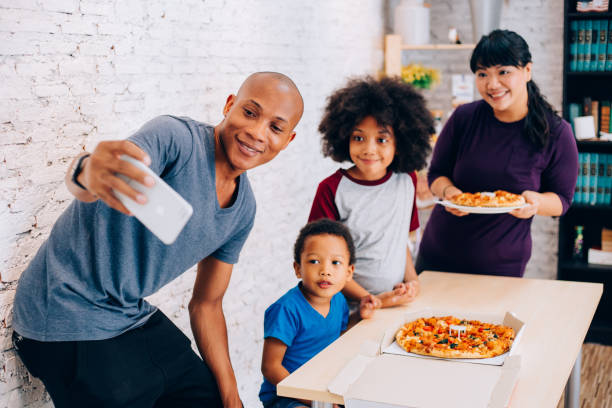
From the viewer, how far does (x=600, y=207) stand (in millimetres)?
4012

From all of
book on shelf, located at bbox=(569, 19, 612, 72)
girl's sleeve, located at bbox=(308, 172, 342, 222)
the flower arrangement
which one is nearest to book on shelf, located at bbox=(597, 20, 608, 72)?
book on shelf, located at bbox=(569, 19, 612, 72)

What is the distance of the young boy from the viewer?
72.5 inches

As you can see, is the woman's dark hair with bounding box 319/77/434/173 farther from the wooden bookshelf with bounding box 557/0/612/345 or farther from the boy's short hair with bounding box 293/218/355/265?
the wooden bookshelf with bounding box 557/0/612/345

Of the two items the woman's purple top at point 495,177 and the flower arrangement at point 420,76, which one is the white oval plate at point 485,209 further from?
the flower arrangement at point 420,76

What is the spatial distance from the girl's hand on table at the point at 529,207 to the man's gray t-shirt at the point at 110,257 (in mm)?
1214

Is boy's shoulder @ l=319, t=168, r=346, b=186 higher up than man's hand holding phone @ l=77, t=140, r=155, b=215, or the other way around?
man's hand holding phone @ l=77, t=140, r=155, b=215

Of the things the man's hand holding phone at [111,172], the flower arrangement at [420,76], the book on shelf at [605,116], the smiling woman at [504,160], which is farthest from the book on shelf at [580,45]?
the man's hand holding phone at [111,172]

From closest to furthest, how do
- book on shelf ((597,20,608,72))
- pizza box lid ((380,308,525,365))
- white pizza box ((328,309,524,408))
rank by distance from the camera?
1. white pizza box ((328,309,524,408))
2. pizza box lid ((380,308,525,365))
3. book on shelf ((597,20,608,72))

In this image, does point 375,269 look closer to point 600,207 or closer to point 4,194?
point 4,194

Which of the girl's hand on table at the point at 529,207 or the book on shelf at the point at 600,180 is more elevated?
the girl's hand on table at the point at 529,207

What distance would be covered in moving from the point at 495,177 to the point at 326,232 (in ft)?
2.75

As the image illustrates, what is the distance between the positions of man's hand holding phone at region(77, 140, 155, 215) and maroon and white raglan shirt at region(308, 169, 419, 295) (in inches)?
43.6

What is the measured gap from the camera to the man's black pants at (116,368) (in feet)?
4.83

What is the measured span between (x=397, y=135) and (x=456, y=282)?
586 millimetres
